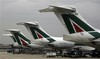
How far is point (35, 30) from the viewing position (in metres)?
48.0

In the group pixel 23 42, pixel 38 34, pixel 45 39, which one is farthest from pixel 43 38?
pixel 23 42

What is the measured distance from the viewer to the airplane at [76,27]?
26.2 meters

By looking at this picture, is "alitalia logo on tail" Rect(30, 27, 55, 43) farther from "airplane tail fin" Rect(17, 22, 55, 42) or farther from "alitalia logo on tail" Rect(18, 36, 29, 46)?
"alitalia logo on tail" Rect(18, 36, 29, 46)

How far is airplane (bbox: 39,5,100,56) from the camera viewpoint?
A: 26156 mm

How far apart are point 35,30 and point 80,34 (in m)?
22.4

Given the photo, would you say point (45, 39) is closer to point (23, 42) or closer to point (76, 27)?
point (23, 42)

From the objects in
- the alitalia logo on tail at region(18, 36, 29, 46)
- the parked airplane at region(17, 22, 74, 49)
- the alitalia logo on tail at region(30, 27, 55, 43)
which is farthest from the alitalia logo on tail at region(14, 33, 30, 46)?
the parked airplane at region(17, 22, 74, 49)

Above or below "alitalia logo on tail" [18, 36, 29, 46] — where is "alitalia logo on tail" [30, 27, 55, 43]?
above

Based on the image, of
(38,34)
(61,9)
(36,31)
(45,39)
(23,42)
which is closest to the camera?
(61,9)

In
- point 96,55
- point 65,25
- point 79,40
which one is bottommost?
point 96,55

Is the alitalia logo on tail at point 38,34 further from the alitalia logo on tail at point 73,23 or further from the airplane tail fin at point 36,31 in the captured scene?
the alitalia logo on tail at point 73,23

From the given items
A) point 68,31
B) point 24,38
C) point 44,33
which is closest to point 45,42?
point 44,33

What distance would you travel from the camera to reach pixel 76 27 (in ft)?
87.0

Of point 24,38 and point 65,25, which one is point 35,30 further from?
point 65,25
